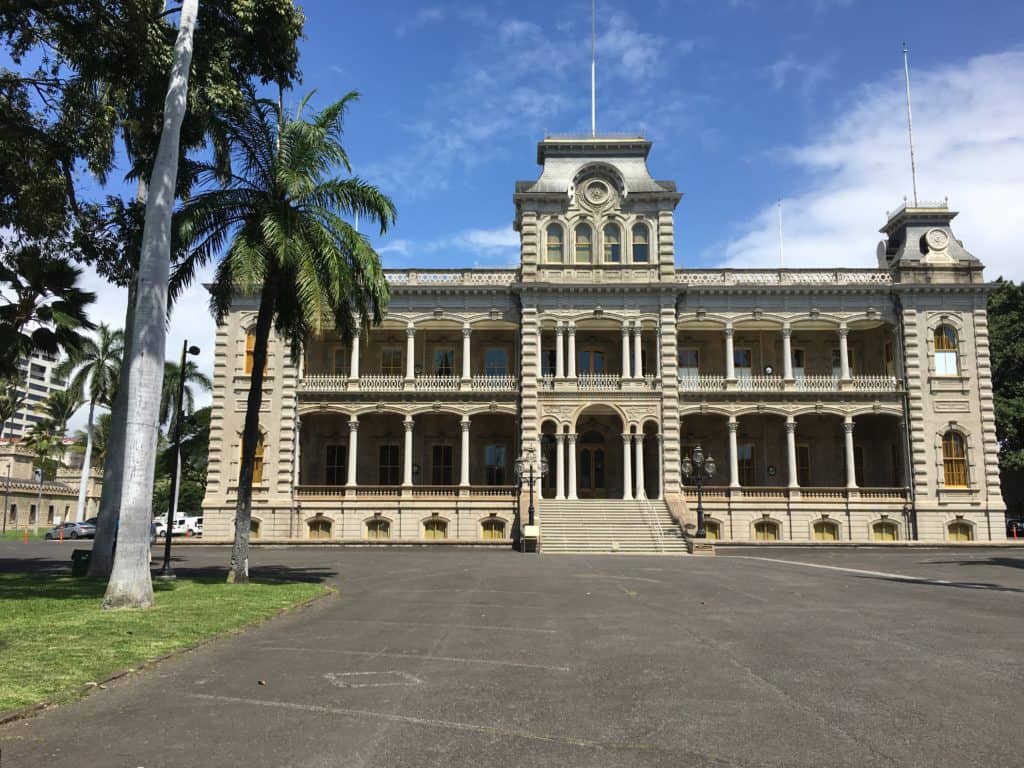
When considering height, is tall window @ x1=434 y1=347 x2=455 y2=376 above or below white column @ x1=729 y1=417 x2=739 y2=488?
above

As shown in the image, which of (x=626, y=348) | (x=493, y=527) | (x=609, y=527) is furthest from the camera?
(x=626, y=348)

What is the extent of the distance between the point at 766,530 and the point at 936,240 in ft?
54.1

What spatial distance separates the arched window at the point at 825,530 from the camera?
37.2 m

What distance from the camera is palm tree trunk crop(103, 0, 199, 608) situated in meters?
13.0

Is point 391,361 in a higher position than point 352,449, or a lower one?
higher

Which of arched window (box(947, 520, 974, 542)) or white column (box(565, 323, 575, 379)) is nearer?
arched window (box(947, 520, 974, 542))

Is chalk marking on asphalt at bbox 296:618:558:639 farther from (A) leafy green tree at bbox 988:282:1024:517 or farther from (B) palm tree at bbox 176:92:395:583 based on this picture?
(A) leafy green tree at bbox 988:282:1024:517

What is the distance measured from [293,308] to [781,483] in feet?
93.4

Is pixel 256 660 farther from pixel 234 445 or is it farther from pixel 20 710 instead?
pixel 234 445

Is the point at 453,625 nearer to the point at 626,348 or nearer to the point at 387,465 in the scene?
the point at 626,348

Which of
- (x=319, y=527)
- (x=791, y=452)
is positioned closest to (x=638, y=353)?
(x=791, y=452)

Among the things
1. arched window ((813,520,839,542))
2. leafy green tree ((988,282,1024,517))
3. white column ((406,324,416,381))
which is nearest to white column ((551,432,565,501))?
white column ((406,324,416,381))

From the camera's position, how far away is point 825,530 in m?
37.4

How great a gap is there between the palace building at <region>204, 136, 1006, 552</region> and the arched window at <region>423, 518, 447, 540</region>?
83mm
